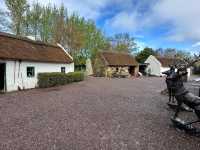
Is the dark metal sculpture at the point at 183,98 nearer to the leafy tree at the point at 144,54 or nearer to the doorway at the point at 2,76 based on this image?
the doorway at the point at 2,76

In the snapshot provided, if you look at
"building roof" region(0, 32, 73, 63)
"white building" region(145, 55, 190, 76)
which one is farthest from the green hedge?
"white building" region(145, 55, 190, 76)

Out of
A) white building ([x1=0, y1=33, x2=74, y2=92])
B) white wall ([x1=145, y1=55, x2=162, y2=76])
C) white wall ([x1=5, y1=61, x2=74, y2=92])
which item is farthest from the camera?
white wall ([x1=145, y1=55, x2=162, y2=76])

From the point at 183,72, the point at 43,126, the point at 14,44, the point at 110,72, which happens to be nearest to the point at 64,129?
the point at 43,126

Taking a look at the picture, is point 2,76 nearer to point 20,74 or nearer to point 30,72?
point 20,74

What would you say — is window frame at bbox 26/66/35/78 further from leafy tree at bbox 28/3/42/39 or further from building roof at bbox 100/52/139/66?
building roof at bbox 100/52/139/66

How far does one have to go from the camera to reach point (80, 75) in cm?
2130

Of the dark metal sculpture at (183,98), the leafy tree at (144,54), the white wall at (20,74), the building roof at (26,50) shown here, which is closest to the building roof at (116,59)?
the leafy tree at (144,54)

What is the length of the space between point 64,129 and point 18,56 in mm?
10589

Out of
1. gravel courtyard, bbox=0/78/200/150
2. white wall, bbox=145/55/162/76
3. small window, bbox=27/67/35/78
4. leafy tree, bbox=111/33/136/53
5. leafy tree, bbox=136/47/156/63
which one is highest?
leafy tree, bbox=111/33/136/53

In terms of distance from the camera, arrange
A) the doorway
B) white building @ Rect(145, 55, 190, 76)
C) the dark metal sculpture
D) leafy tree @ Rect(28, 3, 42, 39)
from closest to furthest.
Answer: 1. the dark metal sculpture
2. the doorway
3. leafy tree @ Rect(28, 3, 42, 39)
4. white building @ Rect(145, 55, 190, 76)

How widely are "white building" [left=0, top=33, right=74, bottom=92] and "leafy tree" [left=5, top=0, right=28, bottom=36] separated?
9279mm

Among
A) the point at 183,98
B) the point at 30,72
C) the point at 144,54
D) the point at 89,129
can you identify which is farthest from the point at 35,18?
the point at 144,54

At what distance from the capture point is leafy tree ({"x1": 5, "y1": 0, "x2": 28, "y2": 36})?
2383 cm

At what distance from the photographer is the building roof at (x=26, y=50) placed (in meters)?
13.6
